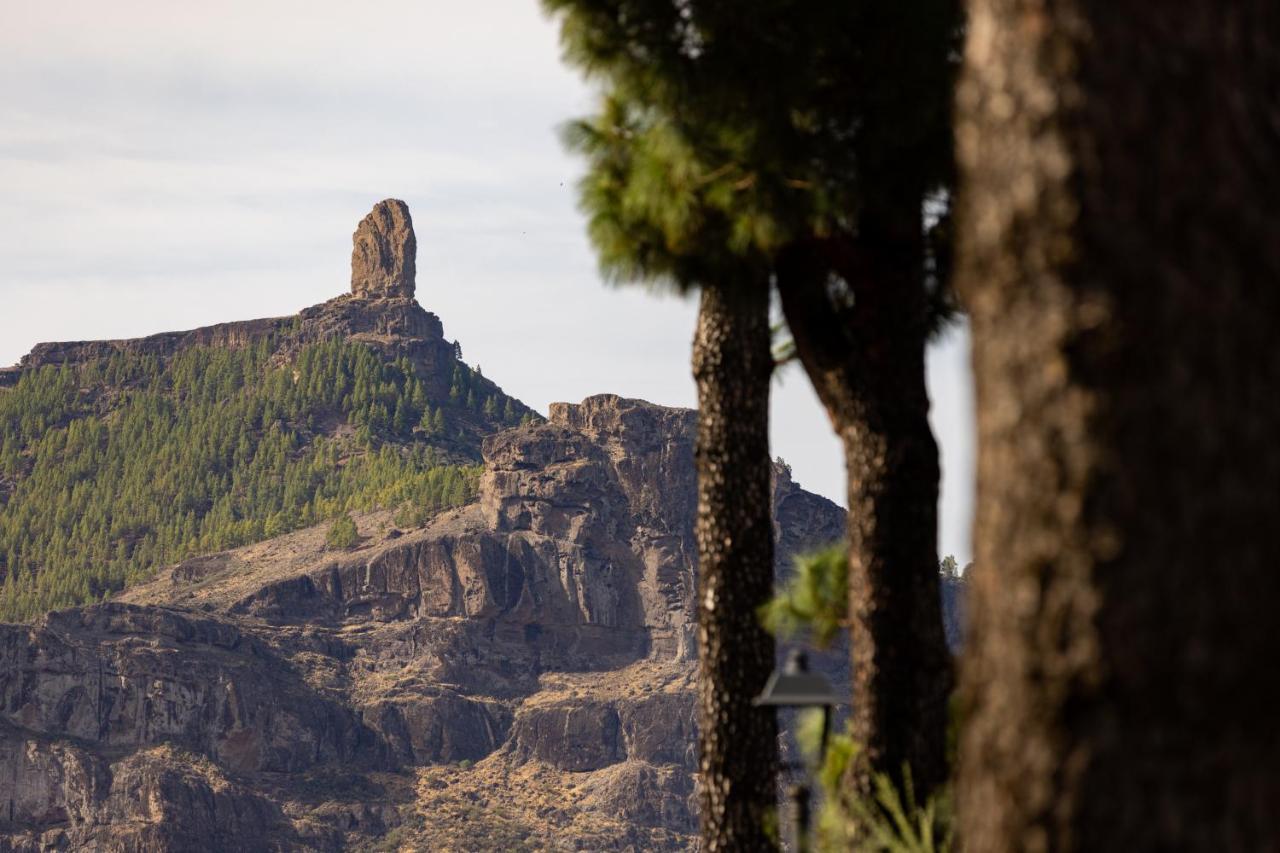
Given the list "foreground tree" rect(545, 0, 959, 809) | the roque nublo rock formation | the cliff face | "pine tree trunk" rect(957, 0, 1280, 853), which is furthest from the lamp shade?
the cliff face

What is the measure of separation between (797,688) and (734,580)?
107 cm

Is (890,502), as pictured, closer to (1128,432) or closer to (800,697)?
(800,697)

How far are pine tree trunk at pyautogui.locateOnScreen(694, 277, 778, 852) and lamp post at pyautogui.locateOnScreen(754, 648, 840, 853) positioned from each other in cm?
42

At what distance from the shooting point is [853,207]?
36.1 feet

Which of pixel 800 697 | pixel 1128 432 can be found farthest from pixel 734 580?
pixel 1128 432

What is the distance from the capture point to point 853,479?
427 inches

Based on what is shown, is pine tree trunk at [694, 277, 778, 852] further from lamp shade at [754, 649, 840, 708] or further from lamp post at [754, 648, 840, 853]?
lamp shade at [754, 649, 840, 708]

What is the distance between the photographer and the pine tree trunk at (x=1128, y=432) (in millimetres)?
3760

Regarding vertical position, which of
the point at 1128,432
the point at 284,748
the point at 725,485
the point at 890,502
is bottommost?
the point at 284,748

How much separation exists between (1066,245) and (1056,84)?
1.05 ft

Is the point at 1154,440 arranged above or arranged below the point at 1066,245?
below

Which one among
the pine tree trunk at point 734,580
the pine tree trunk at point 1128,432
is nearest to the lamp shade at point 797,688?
the pine tree trunk at point 734,580

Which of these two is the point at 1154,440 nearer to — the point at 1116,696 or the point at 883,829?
the point at 1116,696

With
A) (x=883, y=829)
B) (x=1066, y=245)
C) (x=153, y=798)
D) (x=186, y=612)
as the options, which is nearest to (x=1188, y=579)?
(x=1066, y=245)
